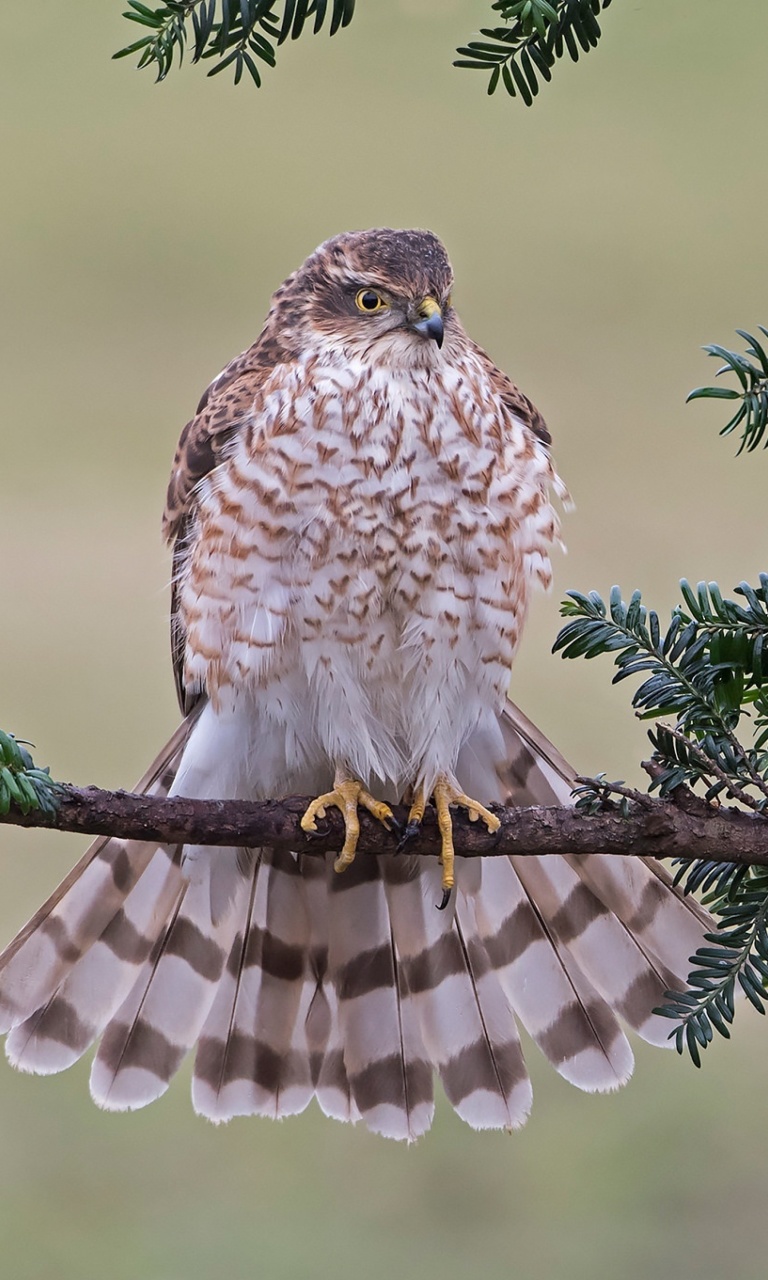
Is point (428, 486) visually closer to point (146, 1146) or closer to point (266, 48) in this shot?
point (266, 48)

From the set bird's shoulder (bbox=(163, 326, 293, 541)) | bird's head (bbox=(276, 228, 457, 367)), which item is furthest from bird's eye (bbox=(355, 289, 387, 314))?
bird's shoulder (bbox=(163, 326, 293, 541))

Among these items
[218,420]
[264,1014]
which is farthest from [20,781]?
[264,1014]

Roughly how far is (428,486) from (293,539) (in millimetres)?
224

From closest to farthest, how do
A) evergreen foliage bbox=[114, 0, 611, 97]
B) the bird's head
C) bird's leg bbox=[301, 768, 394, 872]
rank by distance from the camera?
evergreen foliage bbox=[114, 0, 611, 97] → bird's leg bbox=[301, 768, 394, 872] → the bird's head

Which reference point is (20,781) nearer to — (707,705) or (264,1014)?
(707,705)

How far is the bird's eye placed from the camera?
2.44 meters

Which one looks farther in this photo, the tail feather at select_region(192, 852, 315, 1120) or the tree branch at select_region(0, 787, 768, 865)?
the tail feather at select_region(192, 852, 315, 1120)

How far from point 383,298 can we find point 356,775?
792 millimetres

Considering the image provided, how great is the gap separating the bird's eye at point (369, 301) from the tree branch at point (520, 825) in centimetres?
95

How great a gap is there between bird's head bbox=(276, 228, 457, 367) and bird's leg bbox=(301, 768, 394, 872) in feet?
2.25

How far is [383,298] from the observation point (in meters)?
2.43

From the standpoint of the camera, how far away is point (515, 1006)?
8.23 ft

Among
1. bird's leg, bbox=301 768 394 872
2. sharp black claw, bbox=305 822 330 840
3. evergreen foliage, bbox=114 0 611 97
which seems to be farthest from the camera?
bird's leg, bbox=301 768 394 872

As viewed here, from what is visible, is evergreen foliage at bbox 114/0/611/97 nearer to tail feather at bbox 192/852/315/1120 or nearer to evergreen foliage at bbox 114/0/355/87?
evergreen foliage at bbox 114/0/355/87
